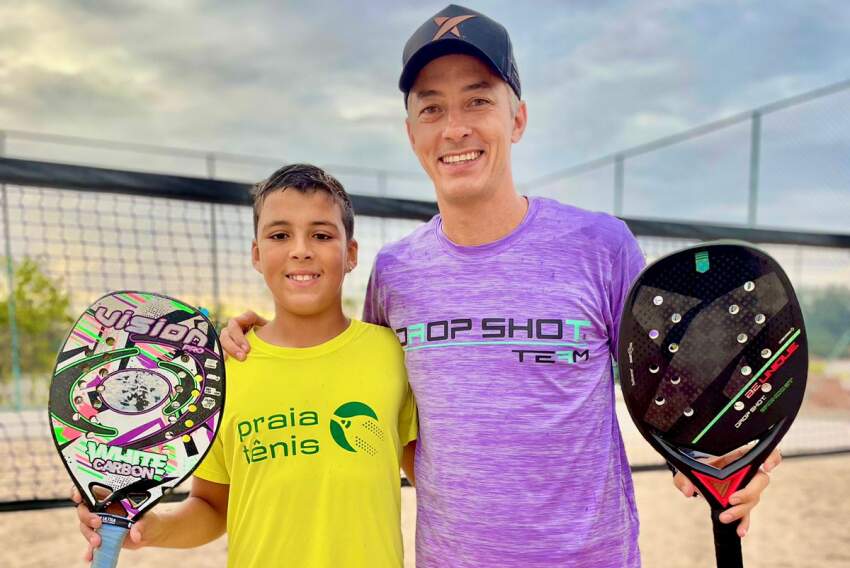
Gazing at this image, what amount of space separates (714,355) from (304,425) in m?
0.90

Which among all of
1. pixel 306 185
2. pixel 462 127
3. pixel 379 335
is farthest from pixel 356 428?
pixel 462 127

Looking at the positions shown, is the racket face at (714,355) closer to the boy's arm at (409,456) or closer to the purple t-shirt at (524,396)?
the purple t-shirt at (524,396)

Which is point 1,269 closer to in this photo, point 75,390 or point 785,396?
point 75,390

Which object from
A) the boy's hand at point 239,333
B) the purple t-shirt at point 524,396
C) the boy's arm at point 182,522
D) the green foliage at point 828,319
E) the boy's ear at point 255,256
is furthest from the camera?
the green foliage at point 828,319

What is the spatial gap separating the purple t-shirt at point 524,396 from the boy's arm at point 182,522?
1.67 feet

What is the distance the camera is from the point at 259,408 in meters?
1.56

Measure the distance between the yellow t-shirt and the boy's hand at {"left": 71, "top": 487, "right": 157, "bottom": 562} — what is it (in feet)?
0.58

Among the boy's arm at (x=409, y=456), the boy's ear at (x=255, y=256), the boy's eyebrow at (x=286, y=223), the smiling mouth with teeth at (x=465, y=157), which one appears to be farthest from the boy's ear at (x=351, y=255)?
the boy's arm at (x=409, y=456)

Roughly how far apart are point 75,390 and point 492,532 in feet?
3.21

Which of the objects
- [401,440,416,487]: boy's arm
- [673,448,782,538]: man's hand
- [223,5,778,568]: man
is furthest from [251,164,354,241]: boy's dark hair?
[673,448,782,538]: man's hand

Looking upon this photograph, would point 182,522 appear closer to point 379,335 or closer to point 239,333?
point 239,333

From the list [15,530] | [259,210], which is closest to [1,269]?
[15,530]

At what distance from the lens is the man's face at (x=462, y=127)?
5.25 feet

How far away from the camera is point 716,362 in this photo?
1317 mm
